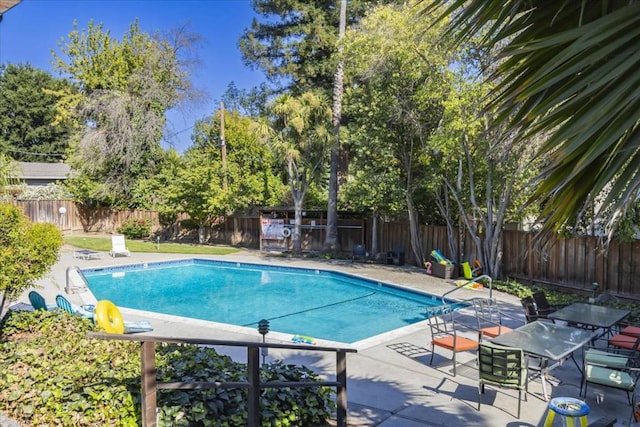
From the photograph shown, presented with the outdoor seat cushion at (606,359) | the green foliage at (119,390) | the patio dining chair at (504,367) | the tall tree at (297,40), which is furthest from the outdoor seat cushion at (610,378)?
the tall tree at (297,40)

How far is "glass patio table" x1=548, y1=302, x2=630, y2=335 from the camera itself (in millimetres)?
7256

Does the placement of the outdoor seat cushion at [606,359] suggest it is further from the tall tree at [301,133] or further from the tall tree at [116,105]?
the tall tree at [116,105]

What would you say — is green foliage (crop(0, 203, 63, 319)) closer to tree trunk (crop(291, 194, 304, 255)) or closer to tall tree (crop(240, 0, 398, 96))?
tree trunk (crop(291, 194, 304, 255))

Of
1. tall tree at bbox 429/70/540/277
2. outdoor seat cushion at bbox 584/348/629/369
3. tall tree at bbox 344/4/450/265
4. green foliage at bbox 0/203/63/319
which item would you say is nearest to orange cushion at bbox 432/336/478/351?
outdoor seat cushion at bbox 584/348/629/369

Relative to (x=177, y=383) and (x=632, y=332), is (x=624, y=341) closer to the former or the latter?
(x=632, y=332)

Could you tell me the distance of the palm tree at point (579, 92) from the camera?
1.50 metres

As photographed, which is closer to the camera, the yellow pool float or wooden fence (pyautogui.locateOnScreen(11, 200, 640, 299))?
the yellow pool float

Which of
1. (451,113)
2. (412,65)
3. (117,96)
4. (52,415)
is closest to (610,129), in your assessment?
(52,415)

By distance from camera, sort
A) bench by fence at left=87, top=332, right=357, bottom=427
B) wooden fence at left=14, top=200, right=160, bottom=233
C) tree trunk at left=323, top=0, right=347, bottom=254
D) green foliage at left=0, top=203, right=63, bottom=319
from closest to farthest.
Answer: bench by fence at left=87, top=332, right=357, bottom=427, green foliage at left=0, top=203, right=63, bottom=319, tree trunk at left=323, top=0, right=347, bottom=254, wooden fence at left=14, top=200, right=160, bottom=233

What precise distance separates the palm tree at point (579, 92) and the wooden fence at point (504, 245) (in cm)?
117

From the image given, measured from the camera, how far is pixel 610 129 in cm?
150

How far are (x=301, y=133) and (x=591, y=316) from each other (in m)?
13.6

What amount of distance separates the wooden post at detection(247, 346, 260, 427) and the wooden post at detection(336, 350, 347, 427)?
1037 millimetres

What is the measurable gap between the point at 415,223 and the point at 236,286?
22.5 feet
